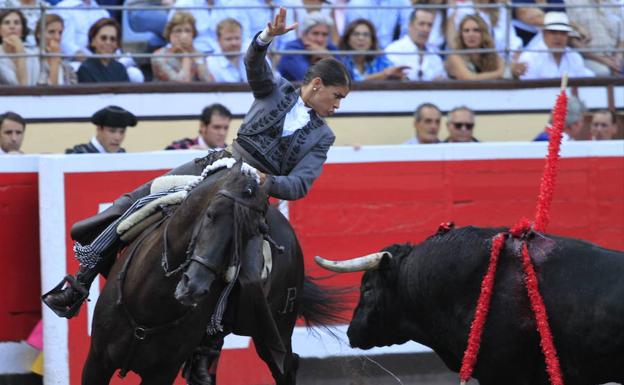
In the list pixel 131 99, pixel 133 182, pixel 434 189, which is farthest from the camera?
pixel 131 99

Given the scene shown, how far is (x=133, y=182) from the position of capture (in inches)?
309

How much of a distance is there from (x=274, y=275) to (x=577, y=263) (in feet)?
4.80

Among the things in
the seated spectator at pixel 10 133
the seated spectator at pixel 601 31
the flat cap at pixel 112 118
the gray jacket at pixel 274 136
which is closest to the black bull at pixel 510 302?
the gray jacket at pixel 274 136

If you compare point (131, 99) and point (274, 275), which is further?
point (131, 99)

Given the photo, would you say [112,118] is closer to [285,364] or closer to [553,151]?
[285,364]

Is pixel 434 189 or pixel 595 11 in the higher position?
pixel 595 11

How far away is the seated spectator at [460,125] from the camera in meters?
9.40

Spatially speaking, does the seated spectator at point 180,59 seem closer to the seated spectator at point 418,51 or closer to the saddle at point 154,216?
the seated spectator at point 418,51

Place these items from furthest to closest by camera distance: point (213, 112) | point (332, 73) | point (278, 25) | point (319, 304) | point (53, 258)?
point (213, 112), point (53, 258), point (319, 304), point (332, 73), point (278, 25)

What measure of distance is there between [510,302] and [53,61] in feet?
17.0

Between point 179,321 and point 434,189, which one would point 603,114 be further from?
point 179,321

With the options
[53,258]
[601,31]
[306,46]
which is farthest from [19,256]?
[601,31]

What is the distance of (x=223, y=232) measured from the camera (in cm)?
473

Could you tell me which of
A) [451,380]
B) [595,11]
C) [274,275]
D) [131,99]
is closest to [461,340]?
[274,275]
